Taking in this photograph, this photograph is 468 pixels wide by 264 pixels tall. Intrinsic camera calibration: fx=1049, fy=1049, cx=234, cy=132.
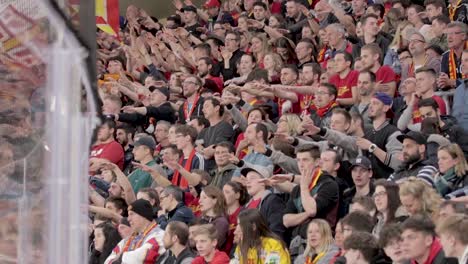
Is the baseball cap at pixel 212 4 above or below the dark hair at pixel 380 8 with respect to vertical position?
below

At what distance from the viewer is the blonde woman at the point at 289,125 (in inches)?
407

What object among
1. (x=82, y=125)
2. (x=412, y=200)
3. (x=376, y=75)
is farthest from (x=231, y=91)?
(x=82, y=125)

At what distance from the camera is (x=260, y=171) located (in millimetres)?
9203

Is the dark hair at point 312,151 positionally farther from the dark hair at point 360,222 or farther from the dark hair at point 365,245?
the dark hair at point 365,245

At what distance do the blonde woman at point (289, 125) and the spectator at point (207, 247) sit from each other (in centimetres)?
232

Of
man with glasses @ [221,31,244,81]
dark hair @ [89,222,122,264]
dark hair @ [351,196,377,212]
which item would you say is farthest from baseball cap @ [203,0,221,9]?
dark hair @ [351,196,377,212]

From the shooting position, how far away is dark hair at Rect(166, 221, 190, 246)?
27.8 feet

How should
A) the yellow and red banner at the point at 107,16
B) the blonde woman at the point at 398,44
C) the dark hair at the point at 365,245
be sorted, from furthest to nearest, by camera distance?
1. the yellow and red banner at the point at 107,16
2. the blonde woman at the point at 398,44
3. the dark hair at the point at 365,245

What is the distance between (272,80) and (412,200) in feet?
18.7

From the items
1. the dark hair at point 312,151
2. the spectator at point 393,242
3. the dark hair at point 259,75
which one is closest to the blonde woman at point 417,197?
the spectator at point 393,242

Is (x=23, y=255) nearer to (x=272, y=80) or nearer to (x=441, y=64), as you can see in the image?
(x=441, y=64)

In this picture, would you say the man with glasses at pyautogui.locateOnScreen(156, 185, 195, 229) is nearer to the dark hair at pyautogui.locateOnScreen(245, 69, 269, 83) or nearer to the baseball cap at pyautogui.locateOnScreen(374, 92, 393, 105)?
the baseball cap at pyautogui.locateOnScreen(374, 92, 393, 105)

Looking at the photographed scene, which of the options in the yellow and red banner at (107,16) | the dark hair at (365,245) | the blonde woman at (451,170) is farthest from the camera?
the yellow and red banner at (107,16)

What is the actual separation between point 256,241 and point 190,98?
5350 mm
